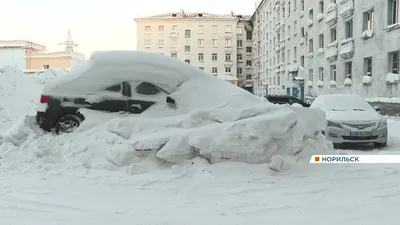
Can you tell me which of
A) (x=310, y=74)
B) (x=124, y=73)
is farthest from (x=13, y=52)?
(x=124, y=73)

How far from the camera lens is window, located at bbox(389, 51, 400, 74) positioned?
721 inches

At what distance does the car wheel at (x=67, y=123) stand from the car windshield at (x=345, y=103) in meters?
6.78

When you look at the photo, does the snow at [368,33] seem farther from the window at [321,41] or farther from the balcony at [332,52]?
the window at [321,41]

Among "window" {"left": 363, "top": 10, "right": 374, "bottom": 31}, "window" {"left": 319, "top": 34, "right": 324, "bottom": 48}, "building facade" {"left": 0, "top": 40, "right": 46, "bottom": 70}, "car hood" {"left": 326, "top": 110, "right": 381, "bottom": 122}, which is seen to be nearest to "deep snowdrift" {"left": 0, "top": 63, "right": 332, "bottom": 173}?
"car hood" {"left": 326, "top": 110, "right": 381, "bottom": 122}

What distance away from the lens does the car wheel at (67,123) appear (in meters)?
7.11

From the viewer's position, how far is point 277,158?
5750mm

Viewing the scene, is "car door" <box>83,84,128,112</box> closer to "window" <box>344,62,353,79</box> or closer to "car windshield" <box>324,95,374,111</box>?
"car windshield" <box>324,95,374,111</box>

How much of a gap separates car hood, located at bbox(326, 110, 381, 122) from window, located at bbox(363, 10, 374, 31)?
517 inches

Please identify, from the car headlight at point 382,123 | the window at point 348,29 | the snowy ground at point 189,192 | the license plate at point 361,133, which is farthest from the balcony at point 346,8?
the snowy ground at point 189,192

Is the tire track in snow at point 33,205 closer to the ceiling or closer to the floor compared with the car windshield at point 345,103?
closer to the floor

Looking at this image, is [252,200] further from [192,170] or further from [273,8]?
[273,8]

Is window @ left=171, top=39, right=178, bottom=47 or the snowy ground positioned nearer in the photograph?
the snowy ground

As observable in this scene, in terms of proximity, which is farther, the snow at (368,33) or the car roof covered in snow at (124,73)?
the snow at (368,33)

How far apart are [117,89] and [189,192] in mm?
3094
